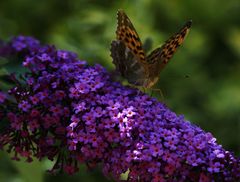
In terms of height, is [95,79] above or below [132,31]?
below

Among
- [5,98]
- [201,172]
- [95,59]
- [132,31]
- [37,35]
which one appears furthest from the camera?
[37,35]

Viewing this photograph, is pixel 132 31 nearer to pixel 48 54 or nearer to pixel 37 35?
pixel 48 54

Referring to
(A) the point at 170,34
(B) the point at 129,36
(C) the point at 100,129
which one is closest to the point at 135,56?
(B) the point at 129,36

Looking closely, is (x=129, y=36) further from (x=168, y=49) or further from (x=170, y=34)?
(x=170, y=34)

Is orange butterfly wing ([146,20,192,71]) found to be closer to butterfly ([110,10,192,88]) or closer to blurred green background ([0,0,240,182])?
butterfly ([110,10,192,88])

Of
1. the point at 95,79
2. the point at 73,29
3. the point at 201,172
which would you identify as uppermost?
the point at 73,29

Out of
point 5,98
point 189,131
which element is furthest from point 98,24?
point 189,131

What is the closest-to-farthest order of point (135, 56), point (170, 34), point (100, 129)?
point (100, 129) → point (135, 56) → point (170, 34)

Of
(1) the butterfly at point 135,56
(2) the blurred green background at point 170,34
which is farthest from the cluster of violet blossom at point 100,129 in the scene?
(2) the blurred green background at point 170,34
